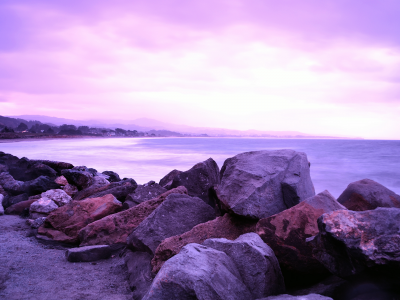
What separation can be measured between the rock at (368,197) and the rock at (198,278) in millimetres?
3148

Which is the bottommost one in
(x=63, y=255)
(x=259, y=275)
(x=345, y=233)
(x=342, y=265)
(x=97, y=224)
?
(x=63, y=255)

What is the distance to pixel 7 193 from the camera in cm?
930

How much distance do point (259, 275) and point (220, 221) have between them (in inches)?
53.7

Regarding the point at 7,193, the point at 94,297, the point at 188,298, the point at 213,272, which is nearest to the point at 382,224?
the point at 213,272

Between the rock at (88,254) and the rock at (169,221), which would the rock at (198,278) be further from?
the rock at (88,254)

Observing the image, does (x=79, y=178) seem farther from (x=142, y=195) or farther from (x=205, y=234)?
(x=205, y=234)

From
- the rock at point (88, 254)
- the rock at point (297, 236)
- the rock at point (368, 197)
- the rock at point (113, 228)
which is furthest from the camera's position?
the rock at point (113, 228)

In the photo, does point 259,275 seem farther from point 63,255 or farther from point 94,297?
point 63,255

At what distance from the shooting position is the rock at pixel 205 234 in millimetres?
3787

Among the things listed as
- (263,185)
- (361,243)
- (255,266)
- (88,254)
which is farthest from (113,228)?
(361,243)

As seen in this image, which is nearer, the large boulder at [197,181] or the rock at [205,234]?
the rock at [205,234]

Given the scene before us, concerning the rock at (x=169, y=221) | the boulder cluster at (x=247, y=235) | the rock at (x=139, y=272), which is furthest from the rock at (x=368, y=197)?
the rock at (x=139, y=272)

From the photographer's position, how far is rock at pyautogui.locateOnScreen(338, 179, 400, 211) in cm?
485

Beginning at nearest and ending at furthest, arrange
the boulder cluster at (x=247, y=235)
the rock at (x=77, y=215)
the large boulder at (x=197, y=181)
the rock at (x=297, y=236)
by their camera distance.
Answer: the boulder cluster at (x=247, y=235), the rock at (x=297, y=236), the rock at (x=77, y=215), the large boulder at (x=197, y=181)
